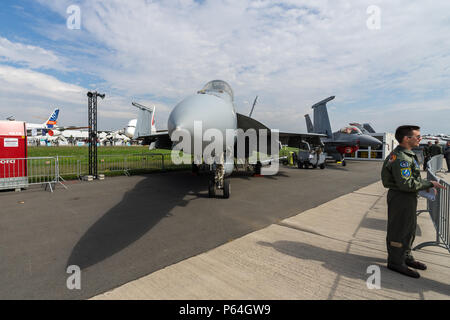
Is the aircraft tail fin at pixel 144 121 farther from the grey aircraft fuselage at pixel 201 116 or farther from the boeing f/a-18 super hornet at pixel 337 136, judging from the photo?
the boeing f/a-18 super hornet at pixel 337 136

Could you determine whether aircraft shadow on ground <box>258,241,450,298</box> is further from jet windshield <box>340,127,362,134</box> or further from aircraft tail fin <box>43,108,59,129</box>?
aircraft tail fin <box>43,108,59,129</box>

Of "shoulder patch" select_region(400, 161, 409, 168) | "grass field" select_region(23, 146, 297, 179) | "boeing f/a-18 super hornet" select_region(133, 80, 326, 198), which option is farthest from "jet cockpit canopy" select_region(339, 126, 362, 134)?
"shoulder patch" select_region(400, 161, 409, 168)

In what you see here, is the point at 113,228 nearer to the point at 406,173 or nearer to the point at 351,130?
the point at 406,173

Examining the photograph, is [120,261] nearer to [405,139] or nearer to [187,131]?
[187,131]

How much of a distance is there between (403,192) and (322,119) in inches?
626

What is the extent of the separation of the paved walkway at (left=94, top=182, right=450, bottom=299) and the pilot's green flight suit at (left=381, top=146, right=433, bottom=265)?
0.42 m

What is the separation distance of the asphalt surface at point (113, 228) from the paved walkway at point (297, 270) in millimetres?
292

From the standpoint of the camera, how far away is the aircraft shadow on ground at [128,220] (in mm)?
3457

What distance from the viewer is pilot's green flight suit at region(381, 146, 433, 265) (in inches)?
107

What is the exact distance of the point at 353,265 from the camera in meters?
3.19

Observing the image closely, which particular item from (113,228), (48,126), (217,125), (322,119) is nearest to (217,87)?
(217,125)

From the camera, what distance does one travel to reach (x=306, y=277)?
9.39 ft

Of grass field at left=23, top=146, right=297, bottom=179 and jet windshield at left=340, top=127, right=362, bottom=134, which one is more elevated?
jet windshield at left=340, top=127, right=362, bottom=134
